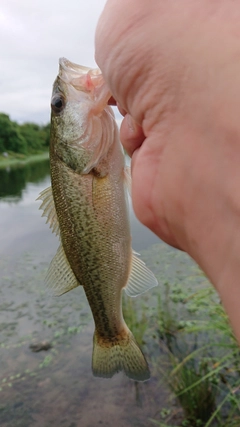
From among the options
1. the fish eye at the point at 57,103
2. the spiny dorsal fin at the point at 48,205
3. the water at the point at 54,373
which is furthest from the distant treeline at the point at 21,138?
the fish eye at the point at 57,103

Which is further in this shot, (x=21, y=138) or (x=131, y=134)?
(x=21, y=138)

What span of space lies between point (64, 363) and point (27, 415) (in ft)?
3.29

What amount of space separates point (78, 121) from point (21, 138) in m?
63.9

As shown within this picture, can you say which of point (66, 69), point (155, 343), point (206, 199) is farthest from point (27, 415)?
point (206, 199)

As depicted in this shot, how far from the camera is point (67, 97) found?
2.19m

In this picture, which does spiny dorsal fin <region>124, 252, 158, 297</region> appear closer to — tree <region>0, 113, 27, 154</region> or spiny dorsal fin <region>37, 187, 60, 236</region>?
spiny dorsal fin <region>37, 187, 60, 236</region>

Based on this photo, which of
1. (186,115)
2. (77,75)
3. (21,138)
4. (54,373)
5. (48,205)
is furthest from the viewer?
(21,138)

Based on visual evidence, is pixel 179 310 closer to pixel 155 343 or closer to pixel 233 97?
pixel 155 343

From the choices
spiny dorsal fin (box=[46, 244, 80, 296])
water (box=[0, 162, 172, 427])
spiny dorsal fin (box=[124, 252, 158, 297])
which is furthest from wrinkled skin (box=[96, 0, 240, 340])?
water (box=[0, 162, 172, 427])

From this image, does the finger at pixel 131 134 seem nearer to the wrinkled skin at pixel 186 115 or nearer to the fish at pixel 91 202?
the wrinkled skin at pixel 186 115

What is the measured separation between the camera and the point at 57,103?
2211mm

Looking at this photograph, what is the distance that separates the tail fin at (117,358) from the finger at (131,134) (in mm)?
1462

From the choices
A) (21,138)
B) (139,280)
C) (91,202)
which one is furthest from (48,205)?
(21,138)

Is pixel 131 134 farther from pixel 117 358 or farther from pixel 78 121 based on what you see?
pixel 117 358
